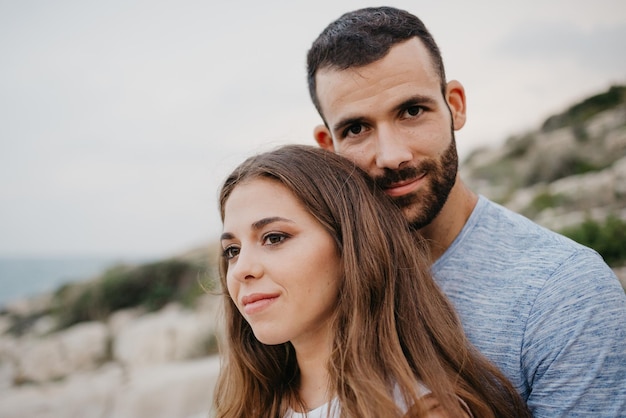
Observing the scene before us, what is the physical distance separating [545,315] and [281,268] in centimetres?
114

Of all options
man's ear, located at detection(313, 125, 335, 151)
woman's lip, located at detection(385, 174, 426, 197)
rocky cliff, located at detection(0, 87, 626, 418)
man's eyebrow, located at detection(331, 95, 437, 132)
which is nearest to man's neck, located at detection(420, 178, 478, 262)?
woman's lip, located at detection(385, 174, 426, 197)

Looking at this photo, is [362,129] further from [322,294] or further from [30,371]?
[30,371]

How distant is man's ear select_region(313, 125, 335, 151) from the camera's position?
2914 millimetres

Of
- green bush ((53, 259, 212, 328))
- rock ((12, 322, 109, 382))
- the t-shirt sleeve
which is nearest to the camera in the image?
the t-shirt sleeve

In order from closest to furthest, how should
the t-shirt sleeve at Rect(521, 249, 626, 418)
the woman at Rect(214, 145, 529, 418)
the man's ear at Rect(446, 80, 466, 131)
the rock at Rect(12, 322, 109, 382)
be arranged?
the t-shirt sleeve at Rect(521, 249, 626, 418)
the woman at Rect(214, 145, 529, 418)
the man's ear at Rect(446, 80, 466, 131)
the rock at Rect(12, 322, 109, 382)

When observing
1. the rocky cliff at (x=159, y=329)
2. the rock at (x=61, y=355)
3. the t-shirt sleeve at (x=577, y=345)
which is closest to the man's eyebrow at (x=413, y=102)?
the t-shirt sleeve at (x=577, y=345)

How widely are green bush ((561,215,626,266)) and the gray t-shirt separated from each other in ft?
12.0

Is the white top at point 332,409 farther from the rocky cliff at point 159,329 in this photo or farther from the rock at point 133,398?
the rock at point 133,398

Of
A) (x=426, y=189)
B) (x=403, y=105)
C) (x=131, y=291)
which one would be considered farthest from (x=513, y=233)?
(x=131, y=291)

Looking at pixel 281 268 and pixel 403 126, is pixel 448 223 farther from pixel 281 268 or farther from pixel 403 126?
pixel 281 268

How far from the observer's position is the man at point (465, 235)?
1.87 m

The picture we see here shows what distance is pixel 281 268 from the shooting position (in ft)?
6.70

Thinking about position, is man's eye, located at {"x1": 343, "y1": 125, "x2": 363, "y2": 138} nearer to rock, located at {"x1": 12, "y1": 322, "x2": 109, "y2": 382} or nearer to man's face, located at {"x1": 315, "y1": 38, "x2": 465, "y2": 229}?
man's face, located at {"x1": 315, "y1": 38, "x2": 465, "y2": 229}

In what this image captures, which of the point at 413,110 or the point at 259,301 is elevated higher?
the point at 413,110
